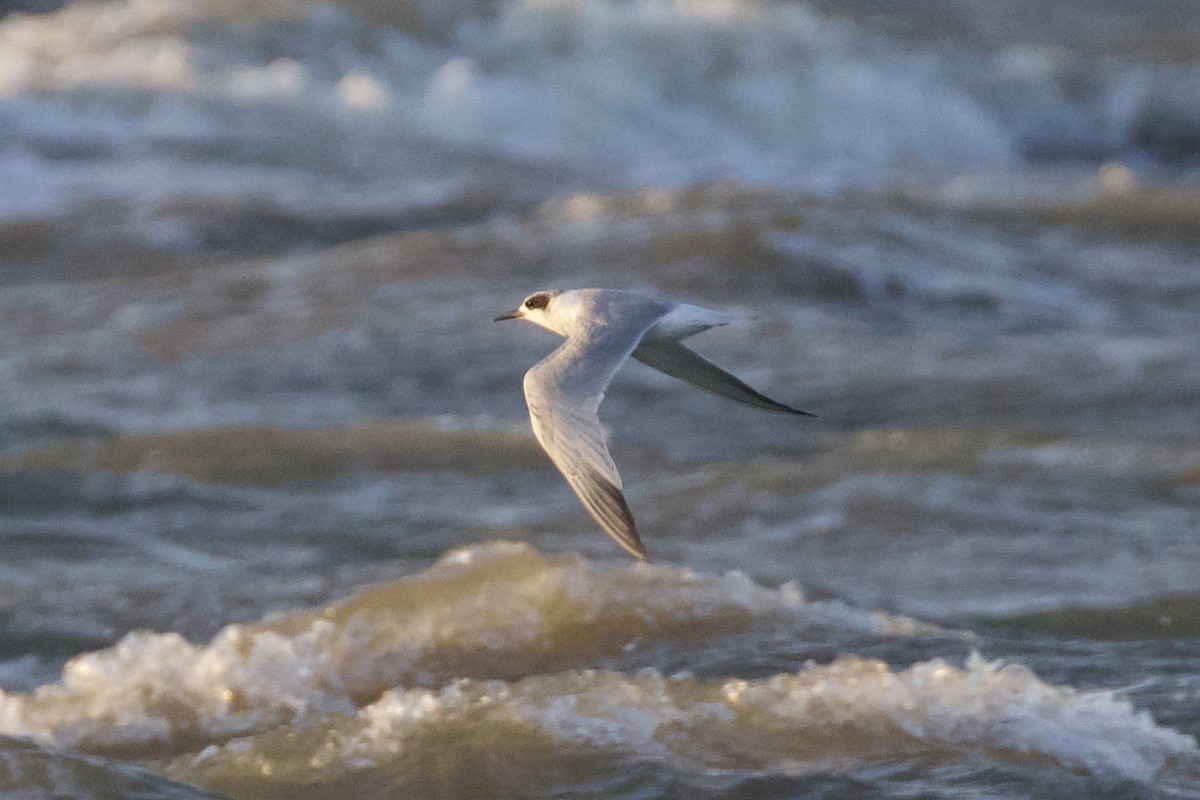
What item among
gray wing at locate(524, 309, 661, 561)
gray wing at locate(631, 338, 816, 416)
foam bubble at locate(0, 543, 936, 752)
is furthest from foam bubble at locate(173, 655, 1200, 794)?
gray wing at locate(524, 309, 661, 561)

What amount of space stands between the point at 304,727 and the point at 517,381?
4.39 metres

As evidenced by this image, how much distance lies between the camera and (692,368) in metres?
4.10

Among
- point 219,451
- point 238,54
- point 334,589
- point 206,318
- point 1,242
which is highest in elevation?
point 238,54

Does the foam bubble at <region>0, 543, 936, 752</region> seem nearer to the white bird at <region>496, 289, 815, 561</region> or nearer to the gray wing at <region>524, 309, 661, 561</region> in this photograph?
the white bird at <region>496, 289, 815, 561</region>

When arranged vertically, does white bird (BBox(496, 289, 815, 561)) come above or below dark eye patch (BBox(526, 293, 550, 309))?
below

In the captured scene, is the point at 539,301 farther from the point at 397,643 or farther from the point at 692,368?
the point at 397,643

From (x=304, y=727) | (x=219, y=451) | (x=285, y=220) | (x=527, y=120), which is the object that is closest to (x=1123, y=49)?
(x=527, y=120)

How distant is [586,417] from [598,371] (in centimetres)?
22

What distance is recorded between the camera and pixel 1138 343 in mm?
9328

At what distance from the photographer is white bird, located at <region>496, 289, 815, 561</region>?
3.14 meters

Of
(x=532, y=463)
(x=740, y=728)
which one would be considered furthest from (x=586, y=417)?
(x=532, y=463)

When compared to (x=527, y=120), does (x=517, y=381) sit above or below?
below

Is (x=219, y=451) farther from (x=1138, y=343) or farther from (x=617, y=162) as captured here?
(x=617, y=162)

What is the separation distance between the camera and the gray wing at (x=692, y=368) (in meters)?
3.99
